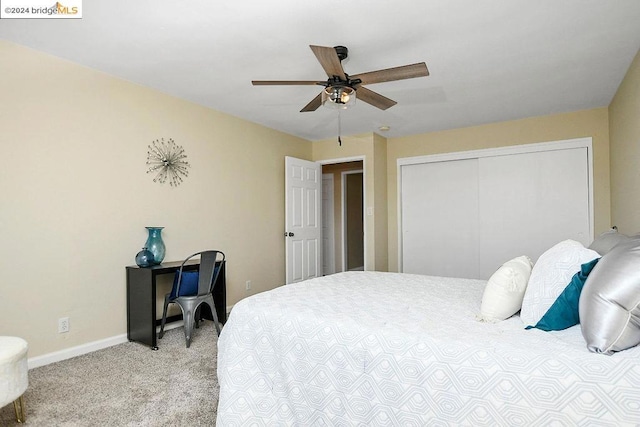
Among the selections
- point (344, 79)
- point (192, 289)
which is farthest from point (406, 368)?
point (192, 289)

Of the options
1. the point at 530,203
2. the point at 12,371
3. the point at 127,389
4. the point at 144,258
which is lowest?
the point at 127,389

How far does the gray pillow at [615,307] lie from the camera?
3.76 ft

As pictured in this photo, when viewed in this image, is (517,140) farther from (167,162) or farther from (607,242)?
(167,162)

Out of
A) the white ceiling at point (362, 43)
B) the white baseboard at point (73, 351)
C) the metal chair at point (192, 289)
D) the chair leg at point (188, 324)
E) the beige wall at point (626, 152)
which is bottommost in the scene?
the white baseboard at point (73, 351)

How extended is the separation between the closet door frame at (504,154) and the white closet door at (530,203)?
40 millimetres

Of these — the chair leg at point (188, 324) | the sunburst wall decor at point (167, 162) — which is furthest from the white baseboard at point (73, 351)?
the sunburst wall decor at point (167, 162)

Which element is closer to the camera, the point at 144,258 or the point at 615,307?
the point at 615,307

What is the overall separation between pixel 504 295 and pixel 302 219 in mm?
3515

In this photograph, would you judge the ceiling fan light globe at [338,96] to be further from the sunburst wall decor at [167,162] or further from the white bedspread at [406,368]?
the sunburst wall decor at [167,162]

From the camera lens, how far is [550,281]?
1502 millimetres

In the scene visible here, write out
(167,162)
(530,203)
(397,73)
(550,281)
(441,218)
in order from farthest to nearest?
(441,218) < (530,203) < (167,162) < (397,73) < (550,281)

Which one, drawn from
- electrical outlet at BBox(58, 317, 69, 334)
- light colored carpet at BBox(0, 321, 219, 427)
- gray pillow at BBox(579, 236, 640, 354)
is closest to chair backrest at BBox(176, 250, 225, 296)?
light colored carpet at BBox(0, 321, 219, 427)

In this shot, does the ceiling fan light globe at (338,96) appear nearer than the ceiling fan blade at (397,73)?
No

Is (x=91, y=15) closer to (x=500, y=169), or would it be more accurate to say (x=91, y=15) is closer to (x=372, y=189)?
(x=372, y=189)
